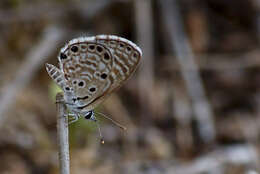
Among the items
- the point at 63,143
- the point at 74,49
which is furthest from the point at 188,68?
the point at 63,143

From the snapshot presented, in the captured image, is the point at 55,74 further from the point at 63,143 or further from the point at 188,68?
the point at 188,68

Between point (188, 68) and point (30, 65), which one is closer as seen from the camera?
point (30, 65)

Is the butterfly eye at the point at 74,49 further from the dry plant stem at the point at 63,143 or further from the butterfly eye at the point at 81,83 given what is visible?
the dry plant stem at the point at 63,143

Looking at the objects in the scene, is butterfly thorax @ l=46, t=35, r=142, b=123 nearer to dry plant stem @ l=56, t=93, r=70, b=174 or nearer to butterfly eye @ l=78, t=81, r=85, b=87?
butterfly eye @ l=78, t=81, r=85, b=87

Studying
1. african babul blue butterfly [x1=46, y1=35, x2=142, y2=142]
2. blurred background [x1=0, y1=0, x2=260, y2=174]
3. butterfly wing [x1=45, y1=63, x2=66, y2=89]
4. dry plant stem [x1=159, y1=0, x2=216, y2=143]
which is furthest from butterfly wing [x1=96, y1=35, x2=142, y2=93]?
dry plant stem [x1=159, y1=0, x2=216, y2=143]

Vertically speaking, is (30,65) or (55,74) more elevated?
(30,65)
